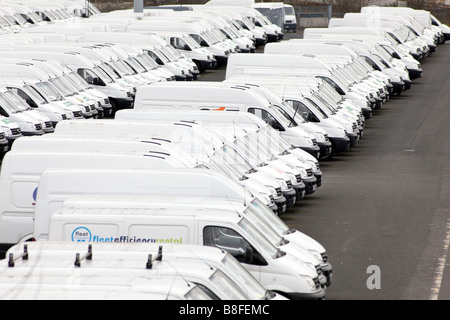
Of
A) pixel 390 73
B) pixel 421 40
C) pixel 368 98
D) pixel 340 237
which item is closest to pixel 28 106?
pixel 368 98

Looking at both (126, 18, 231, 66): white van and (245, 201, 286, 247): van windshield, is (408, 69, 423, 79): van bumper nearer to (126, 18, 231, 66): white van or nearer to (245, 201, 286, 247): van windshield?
(126, 18, 231, 66): white van

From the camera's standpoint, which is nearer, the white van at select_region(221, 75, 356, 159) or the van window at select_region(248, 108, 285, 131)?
the van window at select_region(248, 108, 285, 131)

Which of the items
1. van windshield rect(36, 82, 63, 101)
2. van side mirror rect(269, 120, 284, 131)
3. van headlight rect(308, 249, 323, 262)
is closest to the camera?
van headlight rect(308, 249, 323, 262)

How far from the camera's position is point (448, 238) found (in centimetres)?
1966

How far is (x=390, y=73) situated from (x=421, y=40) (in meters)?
13.2

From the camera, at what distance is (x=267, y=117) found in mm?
27547

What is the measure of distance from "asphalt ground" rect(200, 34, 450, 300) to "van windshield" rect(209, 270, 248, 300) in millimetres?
4138

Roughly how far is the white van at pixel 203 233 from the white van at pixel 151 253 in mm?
1782

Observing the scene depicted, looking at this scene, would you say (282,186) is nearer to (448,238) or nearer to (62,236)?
(448,238)

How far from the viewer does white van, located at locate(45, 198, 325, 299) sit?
46.8 feet

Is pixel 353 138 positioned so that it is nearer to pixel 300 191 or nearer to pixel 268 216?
pixel 300 191

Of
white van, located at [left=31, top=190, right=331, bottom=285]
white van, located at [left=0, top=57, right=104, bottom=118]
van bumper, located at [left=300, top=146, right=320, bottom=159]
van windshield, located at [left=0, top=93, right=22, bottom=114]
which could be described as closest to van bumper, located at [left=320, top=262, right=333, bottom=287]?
white van, located at [left=31, top=190, right=331, bottom=285]

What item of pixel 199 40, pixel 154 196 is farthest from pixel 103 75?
pixel 154 196

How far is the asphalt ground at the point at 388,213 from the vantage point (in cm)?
1672
